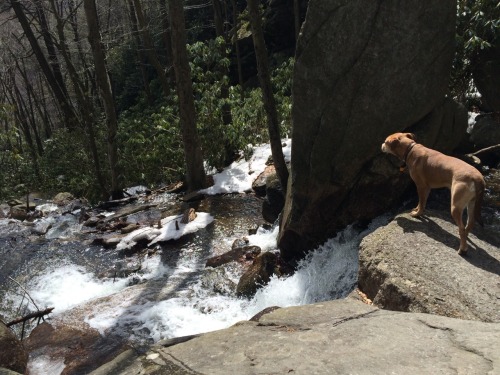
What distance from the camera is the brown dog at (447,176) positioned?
431 centimetres

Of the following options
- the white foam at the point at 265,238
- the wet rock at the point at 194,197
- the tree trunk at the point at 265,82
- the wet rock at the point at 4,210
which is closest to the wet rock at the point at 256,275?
the white foam at the point at 265,238

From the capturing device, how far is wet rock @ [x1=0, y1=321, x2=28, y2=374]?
4559 mm

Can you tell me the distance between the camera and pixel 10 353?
4.62 metres

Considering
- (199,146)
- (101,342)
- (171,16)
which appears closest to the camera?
(101,342)

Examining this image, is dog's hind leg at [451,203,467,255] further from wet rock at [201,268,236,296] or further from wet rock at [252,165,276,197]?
wet rock at [252,165,276,197]

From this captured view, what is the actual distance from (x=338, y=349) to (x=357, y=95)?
161 inches

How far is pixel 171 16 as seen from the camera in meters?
10.0

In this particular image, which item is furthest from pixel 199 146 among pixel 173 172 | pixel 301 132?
pixel 301 132

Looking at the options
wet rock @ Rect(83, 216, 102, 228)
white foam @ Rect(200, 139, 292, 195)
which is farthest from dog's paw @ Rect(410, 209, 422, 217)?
wet rock @ Rect(83, 216, 102, 228)

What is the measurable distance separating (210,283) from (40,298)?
2.97 m

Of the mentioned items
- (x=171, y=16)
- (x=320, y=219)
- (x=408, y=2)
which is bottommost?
(x=320, y=219)

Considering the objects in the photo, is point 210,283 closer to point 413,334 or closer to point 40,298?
point 40,298

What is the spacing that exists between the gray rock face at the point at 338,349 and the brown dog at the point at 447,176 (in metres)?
1.56

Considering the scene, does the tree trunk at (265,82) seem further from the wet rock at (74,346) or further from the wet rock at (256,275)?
the wet rock at (74,346)
